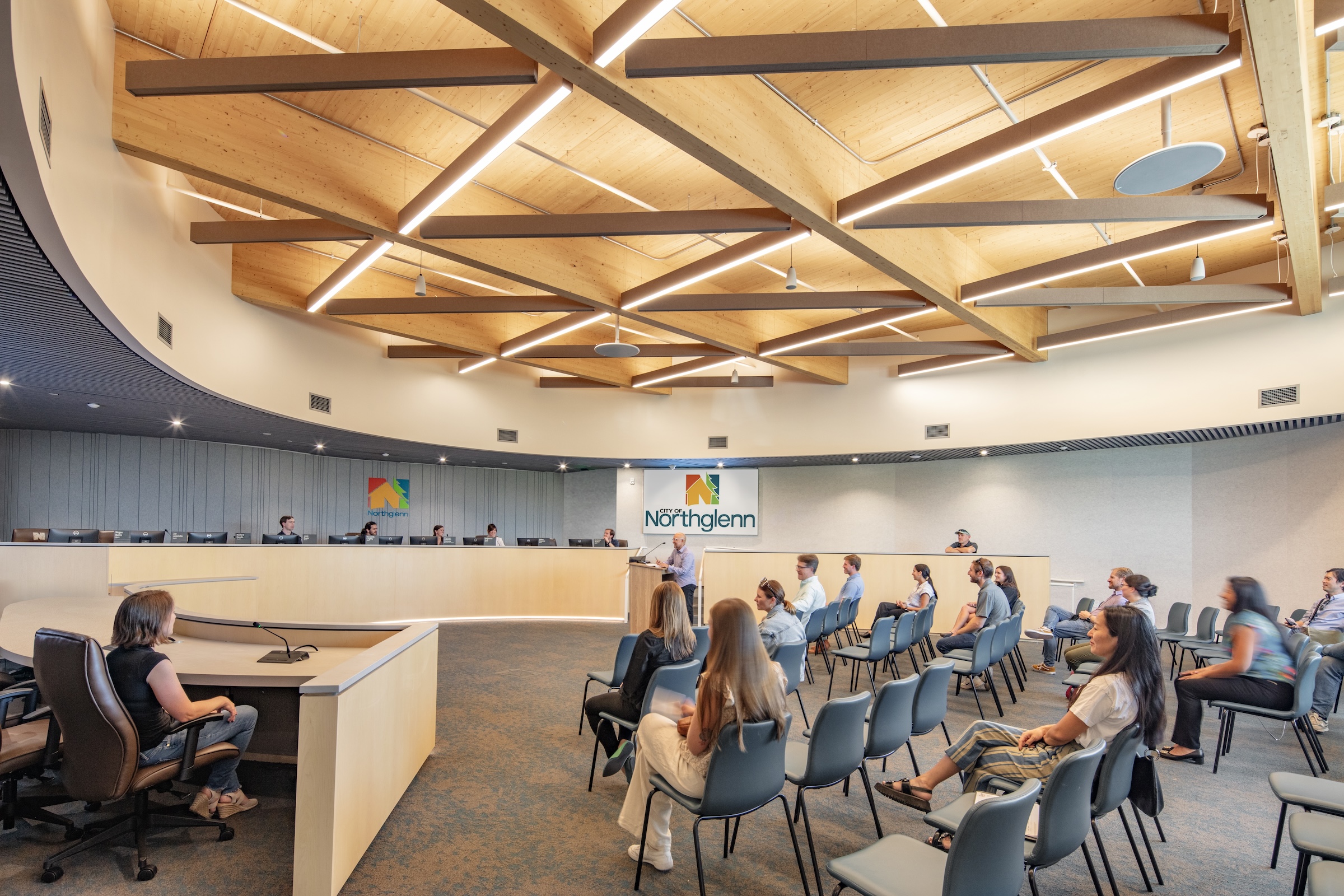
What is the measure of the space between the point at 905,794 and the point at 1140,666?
1136 millimetres

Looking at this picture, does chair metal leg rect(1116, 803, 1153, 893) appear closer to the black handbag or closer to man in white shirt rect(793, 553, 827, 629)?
the black handbag

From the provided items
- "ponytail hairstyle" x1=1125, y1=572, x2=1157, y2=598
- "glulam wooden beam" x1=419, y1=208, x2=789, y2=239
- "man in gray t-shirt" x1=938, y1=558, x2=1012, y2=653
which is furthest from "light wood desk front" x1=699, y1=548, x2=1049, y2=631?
"glulam wooden beam" x1=419, y1=208, x2=789, y2=239

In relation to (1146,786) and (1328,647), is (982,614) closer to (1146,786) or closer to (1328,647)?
(1328,647)

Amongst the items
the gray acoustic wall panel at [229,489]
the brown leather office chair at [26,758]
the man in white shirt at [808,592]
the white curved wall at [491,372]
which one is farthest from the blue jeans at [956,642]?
the gray acoustic wall panel at [229,489]

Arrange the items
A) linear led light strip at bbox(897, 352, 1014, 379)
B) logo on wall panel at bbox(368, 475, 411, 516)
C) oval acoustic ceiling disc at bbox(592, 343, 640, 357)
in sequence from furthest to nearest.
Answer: logo on wall panel at bbox(368, 475, 411, 516) → linear led light strip at bbox(897, 352, 1014, 379) → oval acoustic ceiling disc at bbox(592, 343, 640, 357)

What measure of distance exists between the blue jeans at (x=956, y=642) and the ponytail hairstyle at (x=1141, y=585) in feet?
4.53

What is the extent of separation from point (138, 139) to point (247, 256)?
3546 millimetres

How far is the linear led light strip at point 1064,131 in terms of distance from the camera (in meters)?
3.62

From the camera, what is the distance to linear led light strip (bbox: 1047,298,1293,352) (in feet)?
23.6

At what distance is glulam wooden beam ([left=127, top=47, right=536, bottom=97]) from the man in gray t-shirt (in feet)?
18.4

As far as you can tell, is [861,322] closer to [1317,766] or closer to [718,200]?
[718,200]

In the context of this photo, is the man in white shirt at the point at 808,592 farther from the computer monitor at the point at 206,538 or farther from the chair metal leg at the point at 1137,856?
the computer monitor at the point at 206,538

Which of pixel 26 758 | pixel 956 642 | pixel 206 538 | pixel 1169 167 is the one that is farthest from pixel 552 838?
pixel 206 538

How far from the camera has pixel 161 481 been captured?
428 inches
